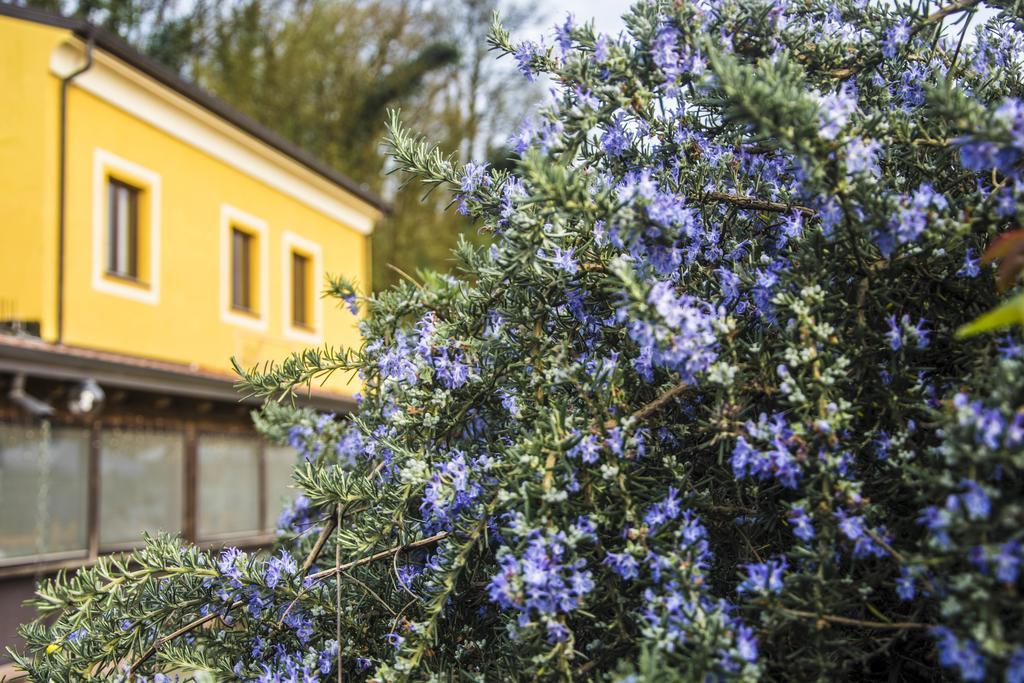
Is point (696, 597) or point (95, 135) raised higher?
point (95, 135)

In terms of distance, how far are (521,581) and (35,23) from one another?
36.8 feet

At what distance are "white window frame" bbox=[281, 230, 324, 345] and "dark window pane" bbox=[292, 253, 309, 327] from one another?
88 mm

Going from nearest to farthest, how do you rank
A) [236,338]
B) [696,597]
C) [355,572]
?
[696,597] → [355,572] → [236,338]

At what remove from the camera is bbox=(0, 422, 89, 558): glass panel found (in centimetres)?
970

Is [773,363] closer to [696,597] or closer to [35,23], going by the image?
[696,597]

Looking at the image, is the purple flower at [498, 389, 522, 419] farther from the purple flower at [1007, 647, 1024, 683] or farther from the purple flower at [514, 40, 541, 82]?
the purple flower at [1007, 647, 1024, 683]

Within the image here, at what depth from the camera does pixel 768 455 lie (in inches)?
74.0

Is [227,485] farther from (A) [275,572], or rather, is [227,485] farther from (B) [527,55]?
(B) [527,55]

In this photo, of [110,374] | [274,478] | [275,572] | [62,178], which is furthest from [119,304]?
[275,572]

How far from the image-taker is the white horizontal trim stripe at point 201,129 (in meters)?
11.5

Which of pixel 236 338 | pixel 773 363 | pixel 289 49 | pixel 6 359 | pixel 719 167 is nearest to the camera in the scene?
pixel 773 363

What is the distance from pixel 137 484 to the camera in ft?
37.9

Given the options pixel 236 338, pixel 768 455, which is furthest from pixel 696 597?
A: pixel 236 338

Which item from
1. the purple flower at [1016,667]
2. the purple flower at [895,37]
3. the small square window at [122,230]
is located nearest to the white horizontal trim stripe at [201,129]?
the small square window at [122,230]
